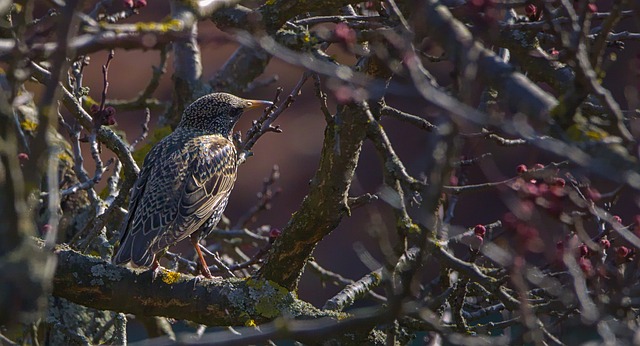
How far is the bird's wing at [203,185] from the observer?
19.5ft

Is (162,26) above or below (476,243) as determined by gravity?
above

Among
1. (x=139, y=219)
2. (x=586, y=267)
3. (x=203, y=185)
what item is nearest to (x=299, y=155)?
(x=203, y=185)

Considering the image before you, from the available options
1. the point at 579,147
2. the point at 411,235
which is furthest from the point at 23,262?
the point at 411,235

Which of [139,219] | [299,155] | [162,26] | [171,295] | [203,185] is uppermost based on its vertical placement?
[162,26]

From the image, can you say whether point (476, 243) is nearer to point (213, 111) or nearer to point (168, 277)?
point (168, 277)

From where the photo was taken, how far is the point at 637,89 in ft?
11.3

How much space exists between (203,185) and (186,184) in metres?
0.12

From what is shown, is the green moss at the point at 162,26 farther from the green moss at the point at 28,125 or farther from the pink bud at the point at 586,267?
the green moss at the point at 28,125

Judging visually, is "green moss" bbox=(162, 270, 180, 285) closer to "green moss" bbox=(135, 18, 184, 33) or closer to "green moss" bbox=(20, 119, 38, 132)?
"green moss" bbox=(135, 18, 184, 33)

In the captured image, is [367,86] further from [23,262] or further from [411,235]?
[23,262]

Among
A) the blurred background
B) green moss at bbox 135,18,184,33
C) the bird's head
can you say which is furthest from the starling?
the blurred background

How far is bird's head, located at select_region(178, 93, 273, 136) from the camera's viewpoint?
675cm

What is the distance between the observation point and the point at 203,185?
632cm

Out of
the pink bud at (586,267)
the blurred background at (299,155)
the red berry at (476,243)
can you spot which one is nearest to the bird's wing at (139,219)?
the red berry at (476,243)
